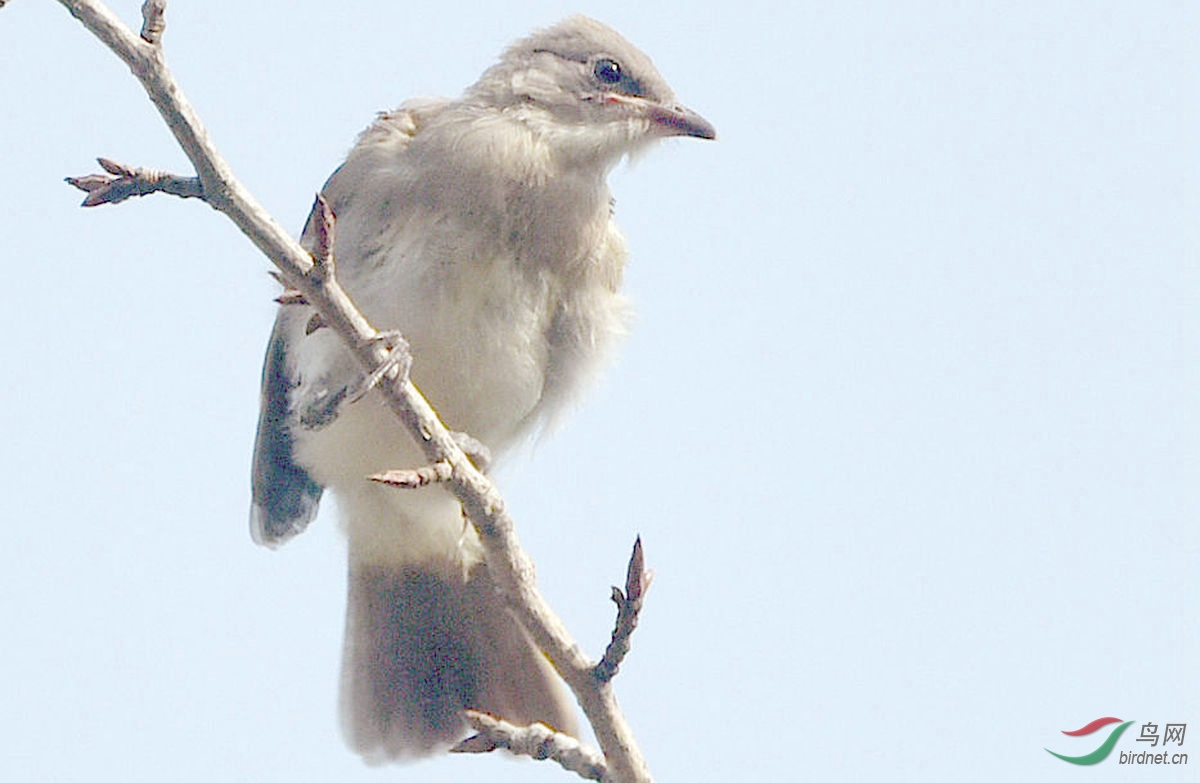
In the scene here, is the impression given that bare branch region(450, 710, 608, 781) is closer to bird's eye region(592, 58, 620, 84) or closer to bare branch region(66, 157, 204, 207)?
bare branch region(66, 157, 204, 207)

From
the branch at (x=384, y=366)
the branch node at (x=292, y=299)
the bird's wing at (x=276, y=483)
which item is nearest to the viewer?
the branch at (x=384, y=366)

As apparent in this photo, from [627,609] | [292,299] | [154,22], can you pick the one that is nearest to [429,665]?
[627,609]

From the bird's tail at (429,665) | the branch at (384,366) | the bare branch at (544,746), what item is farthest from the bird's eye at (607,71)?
the bare branch at (544,746)

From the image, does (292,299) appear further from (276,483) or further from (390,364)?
(276,483)

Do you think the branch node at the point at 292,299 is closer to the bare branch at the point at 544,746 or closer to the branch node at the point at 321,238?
the branch node at the point at 321,238

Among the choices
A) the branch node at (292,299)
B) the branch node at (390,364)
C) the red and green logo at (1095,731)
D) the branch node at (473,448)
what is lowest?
the red and green logo at (1095,731)

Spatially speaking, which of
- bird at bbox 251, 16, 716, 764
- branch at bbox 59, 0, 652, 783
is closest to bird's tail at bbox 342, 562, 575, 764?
bird at bbox 251, 16, 716, 764
